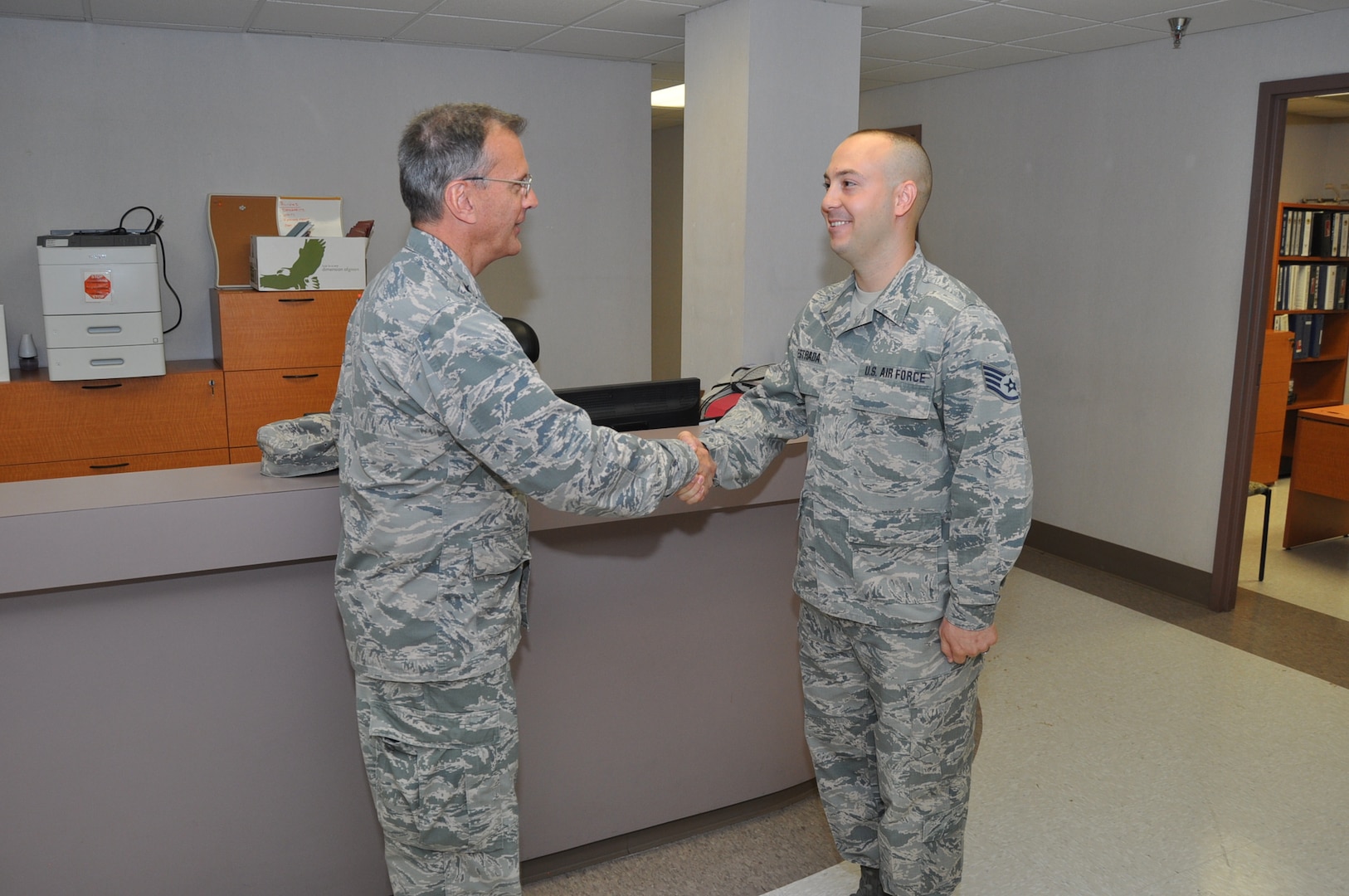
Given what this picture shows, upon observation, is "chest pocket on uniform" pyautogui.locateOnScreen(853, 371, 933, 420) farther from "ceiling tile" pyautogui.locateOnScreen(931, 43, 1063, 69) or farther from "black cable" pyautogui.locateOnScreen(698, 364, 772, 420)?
"ceiling tile" pyautogui.locateOnScreen(931, 43, 1063, 69)

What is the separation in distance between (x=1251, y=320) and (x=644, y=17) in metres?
2.89

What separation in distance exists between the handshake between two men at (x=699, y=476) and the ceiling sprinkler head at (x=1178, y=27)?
3255 mm

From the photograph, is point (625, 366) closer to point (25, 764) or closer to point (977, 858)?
point (977, 858)

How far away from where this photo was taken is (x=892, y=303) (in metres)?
1.93

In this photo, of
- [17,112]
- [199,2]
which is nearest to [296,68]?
[199,2]

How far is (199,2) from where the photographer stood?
3.82 meters

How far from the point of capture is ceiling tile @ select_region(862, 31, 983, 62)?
4.45 metres

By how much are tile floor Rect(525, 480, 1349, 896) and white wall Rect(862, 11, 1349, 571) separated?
31.1 inches

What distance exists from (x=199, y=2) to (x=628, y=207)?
2.29 m

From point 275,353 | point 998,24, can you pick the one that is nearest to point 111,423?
point 275,353

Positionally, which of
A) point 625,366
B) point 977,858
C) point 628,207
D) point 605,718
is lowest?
point 977,858

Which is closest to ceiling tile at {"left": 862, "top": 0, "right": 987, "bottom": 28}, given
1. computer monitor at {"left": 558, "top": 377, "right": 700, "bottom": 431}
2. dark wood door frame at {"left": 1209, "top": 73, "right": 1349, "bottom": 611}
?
dark wood door frame at {"left": 1209, "top": 73, "right": 1349, "bottom": 611}

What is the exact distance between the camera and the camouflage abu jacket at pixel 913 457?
1815 millimetres

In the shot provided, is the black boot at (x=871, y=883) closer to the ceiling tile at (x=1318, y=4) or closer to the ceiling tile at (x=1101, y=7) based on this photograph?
the ceiling tile at (x=1101, y=7)
